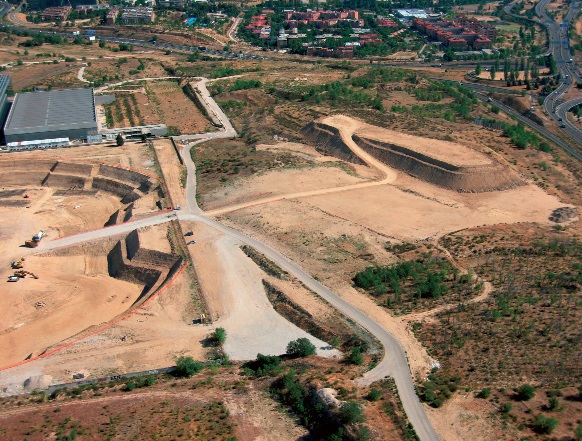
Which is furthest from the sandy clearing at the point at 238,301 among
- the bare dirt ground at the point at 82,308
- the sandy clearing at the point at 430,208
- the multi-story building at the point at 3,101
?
the multi-story building at the point at 3,101

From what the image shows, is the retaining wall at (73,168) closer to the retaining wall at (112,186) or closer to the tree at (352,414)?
the retaining wall at (112,186)

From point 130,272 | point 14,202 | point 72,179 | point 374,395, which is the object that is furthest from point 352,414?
point 72,179

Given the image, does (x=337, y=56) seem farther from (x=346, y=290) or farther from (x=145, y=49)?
(x=346, y=290)

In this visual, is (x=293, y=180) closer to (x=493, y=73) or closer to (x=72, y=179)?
(x=72, y=179)

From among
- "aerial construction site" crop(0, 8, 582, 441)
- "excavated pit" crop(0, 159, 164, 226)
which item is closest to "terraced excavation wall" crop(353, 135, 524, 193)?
"aerial construction site" crop(0, 8, 582, 441)

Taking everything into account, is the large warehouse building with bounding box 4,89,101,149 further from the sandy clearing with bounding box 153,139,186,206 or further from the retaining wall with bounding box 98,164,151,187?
the retaining wall with bounding box 98,164,151,187

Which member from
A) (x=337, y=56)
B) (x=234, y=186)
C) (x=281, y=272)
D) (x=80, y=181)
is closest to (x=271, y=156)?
(x=234, y=186)
